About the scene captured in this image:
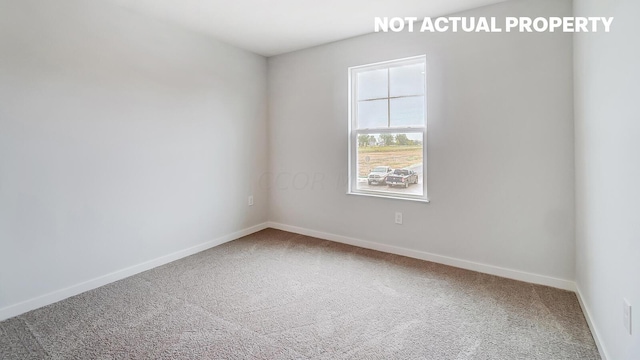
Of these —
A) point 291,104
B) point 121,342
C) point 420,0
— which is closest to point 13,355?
point 121,342

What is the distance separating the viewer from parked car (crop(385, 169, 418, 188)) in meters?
3.14

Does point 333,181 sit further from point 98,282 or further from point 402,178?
point 98,282

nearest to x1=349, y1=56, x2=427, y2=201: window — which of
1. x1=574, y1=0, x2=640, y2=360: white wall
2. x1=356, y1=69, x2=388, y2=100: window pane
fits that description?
x1=356, y1=69, x2=388, y2=100: window pane

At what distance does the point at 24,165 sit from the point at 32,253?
64 centimetres

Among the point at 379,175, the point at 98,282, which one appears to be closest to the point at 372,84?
the point at 379,175

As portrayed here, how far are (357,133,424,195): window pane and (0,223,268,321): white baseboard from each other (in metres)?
1.85

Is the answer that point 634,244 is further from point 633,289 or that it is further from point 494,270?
point 494,270

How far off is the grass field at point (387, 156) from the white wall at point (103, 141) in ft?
5.18

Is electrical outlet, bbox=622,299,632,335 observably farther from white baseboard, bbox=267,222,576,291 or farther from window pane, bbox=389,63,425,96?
window pane, bbox=389,63,425,96

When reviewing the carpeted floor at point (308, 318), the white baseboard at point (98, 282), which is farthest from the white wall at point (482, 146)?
the white baseboard at point (98, 282)

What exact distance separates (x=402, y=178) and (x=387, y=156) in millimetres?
292

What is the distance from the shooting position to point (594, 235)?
184 cm

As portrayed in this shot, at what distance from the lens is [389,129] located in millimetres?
3244

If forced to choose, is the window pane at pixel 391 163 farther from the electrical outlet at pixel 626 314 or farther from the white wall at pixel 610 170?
the electrical outlet at pixel 626 314
